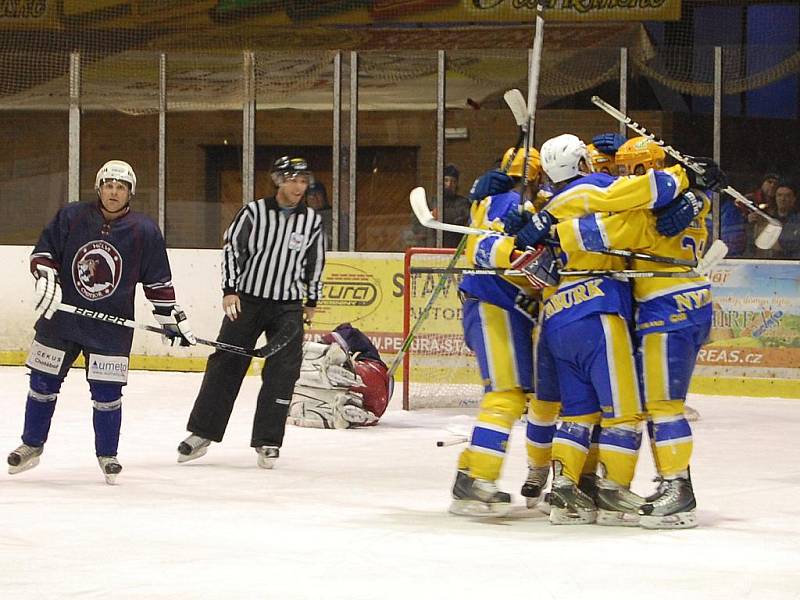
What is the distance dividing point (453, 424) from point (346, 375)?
67cm

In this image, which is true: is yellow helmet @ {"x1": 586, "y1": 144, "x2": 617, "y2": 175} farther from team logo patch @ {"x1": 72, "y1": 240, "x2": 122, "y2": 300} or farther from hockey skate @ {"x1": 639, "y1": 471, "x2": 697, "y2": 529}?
team logo patch @ {"x1": 72, "y1": 240, "x2": 122, "y2": 300}

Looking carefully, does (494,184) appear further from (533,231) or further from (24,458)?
(24,458)

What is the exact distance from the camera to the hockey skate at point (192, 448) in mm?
6332

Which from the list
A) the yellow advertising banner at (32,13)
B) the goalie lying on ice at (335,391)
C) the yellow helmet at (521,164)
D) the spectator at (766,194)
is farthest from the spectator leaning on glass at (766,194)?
the yellow advertising banner at (32,13)

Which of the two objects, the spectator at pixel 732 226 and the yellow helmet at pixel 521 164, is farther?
the spectator at pixel 732 226

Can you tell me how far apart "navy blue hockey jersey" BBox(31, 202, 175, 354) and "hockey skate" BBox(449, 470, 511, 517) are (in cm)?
143

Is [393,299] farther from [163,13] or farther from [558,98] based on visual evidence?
[163,13]

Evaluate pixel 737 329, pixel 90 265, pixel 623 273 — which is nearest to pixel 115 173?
pixel 90 265

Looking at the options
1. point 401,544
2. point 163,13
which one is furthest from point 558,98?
point 401,544

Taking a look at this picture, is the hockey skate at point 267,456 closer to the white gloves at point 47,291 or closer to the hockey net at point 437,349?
the white gloves at point 47,291

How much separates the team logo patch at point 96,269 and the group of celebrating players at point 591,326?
133 cm

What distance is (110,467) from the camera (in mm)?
5617

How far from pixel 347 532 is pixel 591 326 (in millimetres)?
975

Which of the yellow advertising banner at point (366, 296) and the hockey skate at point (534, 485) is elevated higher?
the yellow advertising banner at point (366, 296)
